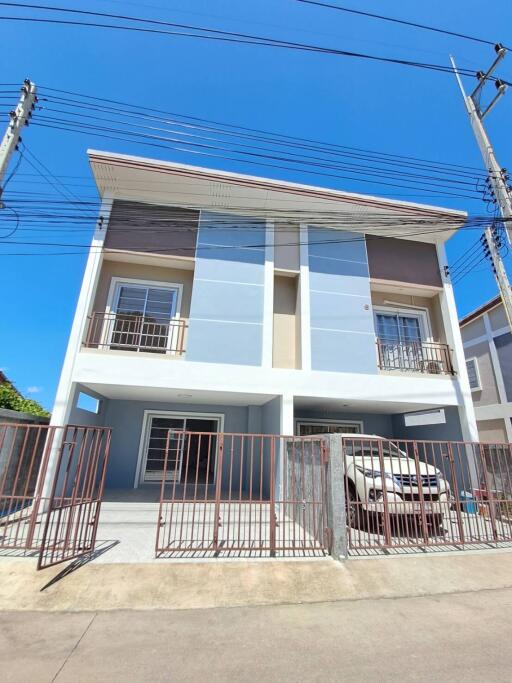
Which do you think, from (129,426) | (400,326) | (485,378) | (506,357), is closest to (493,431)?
(485,378)

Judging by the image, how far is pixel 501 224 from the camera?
6395 mm

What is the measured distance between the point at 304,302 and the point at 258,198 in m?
3.13

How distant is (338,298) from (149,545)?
271 inches

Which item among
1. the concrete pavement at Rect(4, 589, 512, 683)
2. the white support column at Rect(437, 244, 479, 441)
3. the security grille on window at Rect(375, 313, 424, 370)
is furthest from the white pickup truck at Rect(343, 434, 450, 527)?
the security grille on window at Rect(375, 313, 424, 370)

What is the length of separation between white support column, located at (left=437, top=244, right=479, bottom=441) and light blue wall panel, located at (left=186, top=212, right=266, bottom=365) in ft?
17.5

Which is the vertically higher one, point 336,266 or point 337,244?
point 337,244

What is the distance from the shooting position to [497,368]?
11.2 metres

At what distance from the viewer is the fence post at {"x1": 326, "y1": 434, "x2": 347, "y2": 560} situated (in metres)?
4.57

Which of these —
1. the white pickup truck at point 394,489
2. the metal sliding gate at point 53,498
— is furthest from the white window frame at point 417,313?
the metal sliding gate at point 53,498

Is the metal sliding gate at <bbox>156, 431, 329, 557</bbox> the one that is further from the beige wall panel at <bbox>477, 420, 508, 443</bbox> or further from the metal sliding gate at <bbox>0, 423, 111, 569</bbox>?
the beige wall panel at <bbox>477, 420, 508, 443</bbox>

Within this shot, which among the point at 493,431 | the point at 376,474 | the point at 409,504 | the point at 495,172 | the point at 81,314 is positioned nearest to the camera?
the point at 409,504

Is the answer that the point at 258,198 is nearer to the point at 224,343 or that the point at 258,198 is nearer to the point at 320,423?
the point at 224,343

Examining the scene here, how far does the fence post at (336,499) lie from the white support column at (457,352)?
5030 mm

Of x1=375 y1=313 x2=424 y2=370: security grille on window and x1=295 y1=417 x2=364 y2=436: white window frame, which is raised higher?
x1=375 y1=313 x2=424 y2=370: security grille on window
